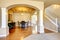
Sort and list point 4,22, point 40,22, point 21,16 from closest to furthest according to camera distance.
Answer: point 4,22
point 40,22
point 21,16

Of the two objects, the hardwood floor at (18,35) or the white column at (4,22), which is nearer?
the hardwood floor at (18,35)

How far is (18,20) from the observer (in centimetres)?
1625

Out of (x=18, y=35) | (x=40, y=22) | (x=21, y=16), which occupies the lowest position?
(x=18, y=35)

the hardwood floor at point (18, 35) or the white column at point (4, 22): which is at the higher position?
the white column at point (4, 22)

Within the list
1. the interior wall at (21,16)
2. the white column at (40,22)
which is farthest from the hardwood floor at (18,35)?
the interior wall at (21,16)

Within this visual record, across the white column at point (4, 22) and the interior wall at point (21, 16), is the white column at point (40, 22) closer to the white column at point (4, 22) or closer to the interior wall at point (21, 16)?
the white column at point (4, 22)

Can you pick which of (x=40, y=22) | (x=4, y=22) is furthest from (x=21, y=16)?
(x=4, y=22)

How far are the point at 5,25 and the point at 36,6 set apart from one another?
10.4 feet

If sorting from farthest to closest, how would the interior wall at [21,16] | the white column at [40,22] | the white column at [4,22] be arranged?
the interior wall at [21,16] < the white column at [40,22] < the white column at [4,22]

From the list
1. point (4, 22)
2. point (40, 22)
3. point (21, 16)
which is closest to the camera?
point (4, 22)

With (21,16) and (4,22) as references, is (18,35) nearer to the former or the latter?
(4,22)

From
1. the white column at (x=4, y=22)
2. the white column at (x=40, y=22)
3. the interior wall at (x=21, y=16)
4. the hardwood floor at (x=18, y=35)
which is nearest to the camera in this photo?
the hardwood floor at (x=18, y=35)

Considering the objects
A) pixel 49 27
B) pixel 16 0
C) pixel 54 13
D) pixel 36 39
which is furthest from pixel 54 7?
pixel 36 39

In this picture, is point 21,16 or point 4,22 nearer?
point 4,22
